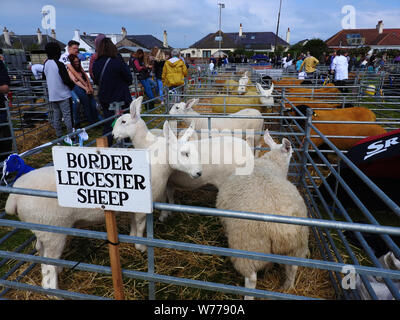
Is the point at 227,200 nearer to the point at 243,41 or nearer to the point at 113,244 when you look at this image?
the point at 113,244

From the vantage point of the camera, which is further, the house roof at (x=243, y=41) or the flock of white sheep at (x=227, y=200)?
the house roof at (x=243, y=41)

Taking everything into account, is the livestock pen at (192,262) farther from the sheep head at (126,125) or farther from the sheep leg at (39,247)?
the sheep head at (126,125)

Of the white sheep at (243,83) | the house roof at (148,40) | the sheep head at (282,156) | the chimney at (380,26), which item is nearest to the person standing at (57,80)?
the sheep head at (282,156)

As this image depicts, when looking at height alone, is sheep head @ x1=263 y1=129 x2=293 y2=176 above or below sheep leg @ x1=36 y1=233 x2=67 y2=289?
above

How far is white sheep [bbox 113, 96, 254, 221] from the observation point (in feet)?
11.0

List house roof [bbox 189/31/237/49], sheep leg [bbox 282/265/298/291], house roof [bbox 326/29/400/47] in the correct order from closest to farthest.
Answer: sheep leg [bbox 282/265/298/291] < house roof [bbox 326/29/400/47] < house roof [bbox 189/31/237/49]

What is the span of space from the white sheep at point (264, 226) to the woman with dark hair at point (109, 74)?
267 centimetres

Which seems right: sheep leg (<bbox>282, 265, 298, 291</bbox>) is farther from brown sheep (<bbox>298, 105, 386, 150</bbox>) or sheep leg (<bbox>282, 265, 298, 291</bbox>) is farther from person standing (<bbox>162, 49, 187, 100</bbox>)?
person standing (<bbox>162, 49, 187, 100</bbox>)

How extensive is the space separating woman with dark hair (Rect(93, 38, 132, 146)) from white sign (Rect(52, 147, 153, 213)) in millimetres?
2894

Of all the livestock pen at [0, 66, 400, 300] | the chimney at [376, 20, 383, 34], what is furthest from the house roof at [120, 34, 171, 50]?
the livestock pen at [0, 66, 400, 300]

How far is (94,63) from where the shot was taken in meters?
4.53

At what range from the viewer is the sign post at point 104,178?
4.59ft
